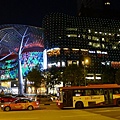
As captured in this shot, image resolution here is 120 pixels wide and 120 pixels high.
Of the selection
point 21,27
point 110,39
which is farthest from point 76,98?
point 110,39

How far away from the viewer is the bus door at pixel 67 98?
3052 centimetres

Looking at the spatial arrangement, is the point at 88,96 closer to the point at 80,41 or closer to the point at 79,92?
the point at 79,92

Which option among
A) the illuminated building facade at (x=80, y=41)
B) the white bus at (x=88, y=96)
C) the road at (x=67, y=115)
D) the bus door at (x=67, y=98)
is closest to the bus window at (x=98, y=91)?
the white bus at (x=88, y=96)

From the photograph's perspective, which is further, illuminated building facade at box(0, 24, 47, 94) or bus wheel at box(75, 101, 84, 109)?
illuminated building facade at box(0, 24, 47, 94)

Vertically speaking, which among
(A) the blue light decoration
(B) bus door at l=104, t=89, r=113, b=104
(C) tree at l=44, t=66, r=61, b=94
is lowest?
(B) bus door at l=104, t=89, r=113, b=104

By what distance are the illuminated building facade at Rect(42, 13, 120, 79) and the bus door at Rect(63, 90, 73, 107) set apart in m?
75.3

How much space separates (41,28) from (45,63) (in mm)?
17166

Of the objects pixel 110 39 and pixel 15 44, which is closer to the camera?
pixel 15 44

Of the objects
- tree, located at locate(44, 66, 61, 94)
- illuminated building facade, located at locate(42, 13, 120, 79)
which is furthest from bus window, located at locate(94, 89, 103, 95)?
illuminated building facade, located at locate(42, 13, 120, 79)

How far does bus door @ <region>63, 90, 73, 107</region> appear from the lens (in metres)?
30.5

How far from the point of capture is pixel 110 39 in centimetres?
12600

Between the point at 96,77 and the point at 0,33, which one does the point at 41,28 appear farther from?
the point at 96,77

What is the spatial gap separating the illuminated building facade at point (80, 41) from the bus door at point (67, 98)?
247 feet

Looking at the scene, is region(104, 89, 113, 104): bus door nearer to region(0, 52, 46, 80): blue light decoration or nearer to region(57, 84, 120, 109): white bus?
region(57, 84, 120, 109): white bus
